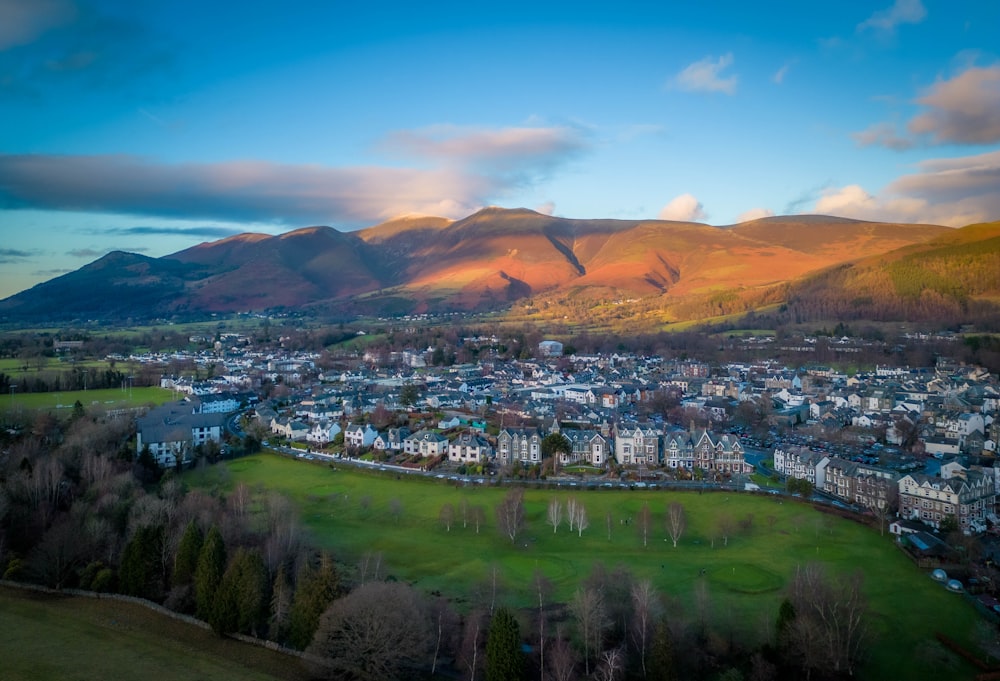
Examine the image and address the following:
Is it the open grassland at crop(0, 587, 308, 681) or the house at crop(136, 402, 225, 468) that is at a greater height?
the house at crop(136, 402, 225, 468)

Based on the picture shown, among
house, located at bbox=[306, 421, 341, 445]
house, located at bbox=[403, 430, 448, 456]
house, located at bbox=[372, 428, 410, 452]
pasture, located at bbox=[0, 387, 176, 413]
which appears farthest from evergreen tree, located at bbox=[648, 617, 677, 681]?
pasture, located at bbox=[0, 387, 176, 413]

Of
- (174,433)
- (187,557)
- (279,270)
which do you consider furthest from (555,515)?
(279,270)

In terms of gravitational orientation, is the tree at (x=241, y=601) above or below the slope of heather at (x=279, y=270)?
below

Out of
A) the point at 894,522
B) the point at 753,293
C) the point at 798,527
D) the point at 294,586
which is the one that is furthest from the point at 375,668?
the point at 753,293

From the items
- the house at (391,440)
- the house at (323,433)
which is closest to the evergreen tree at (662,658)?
the house at (391,440)

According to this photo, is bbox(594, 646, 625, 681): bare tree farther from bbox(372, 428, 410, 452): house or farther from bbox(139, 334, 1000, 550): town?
bbox(372, 428, 410, 452): house

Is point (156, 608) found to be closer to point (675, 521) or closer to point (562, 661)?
point (562, 661)

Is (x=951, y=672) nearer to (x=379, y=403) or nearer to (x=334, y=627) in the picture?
(x=334, y=627)

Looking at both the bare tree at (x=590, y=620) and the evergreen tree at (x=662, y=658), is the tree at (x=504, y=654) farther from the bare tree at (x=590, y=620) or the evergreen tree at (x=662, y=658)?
the evergreen tree at (x=662, y=658)
